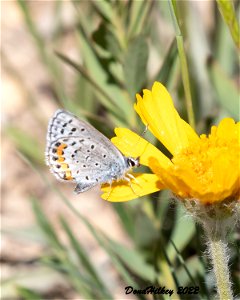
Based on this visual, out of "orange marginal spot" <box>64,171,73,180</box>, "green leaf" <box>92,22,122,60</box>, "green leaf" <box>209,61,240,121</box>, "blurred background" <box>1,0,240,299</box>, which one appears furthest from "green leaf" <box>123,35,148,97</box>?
"orange marginal spot" <box>64,171,73,180</box>

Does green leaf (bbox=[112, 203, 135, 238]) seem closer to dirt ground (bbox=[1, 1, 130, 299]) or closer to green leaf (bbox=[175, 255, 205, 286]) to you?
dirt ground (bbox=[1, 1, 130, 299])

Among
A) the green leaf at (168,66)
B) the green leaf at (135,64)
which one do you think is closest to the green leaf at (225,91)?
the green leaf at (168,66)

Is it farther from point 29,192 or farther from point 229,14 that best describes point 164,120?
point 29,192

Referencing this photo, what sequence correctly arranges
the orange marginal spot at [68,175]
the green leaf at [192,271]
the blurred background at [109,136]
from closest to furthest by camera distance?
the orange marginal spot at [68,175] < the green leaf at [192,271] < the blurred background at [109,136]

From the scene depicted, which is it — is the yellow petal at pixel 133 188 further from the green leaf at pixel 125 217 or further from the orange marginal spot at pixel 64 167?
the green leaf at pixel 125 217

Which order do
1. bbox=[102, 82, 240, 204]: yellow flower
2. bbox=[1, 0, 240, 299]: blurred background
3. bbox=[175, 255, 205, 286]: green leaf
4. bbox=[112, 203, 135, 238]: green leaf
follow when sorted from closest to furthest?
bbox=[102, 82, 240, 204]: yellow flower → bbox=[175, 255, 205, 286]: green leaf → bbox=[1, 0, 240, 299]: blurred background → bbox=[112, 203, 135, 238]: green leaf

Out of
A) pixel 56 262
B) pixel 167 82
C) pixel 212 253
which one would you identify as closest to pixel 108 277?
pixel 56 262

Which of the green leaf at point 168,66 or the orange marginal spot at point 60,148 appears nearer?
the orange marginal spot at point 60,148
